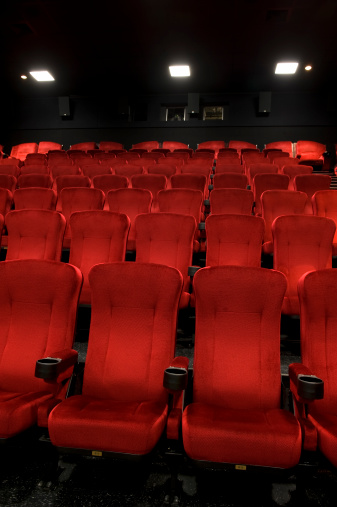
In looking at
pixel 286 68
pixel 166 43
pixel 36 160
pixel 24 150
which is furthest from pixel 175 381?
pixel 24 150

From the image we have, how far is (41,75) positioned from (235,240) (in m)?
3.85

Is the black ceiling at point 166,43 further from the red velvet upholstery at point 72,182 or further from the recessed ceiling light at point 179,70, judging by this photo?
the red velvet upholstery at point 72,182

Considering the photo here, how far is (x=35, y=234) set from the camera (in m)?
1.20

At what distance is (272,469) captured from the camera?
54 centimetres

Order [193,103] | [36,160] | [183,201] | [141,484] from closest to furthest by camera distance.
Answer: [141,484] → [183,201] → [36,160] → [193,103]

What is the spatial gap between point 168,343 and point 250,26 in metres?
3.11

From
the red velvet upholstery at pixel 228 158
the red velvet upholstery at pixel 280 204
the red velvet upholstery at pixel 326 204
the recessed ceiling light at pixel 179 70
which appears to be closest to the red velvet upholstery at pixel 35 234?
the red velvet upholstery at pixel 280 204

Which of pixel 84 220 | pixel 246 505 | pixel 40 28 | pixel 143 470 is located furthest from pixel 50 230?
pixel 40 28

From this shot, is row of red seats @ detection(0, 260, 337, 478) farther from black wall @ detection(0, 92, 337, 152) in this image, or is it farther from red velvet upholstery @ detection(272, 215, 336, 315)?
black wall @ detection(0, 92, 337, 152)

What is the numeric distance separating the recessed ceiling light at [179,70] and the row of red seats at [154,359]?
141 inches

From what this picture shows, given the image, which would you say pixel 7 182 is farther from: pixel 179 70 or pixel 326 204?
pixel 179 70

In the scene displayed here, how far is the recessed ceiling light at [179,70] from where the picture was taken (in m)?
3.71

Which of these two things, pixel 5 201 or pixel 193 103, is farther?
pixel 193 103

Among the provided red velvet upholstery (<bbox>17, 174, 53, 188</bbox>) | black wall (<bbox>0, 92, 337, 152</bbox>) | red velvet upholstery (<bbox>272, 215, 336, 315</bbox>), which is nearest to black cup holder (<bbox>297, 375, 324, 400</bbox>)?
red velvet upholstery (<bbox>272, 215, 336, 315</bbox>)
